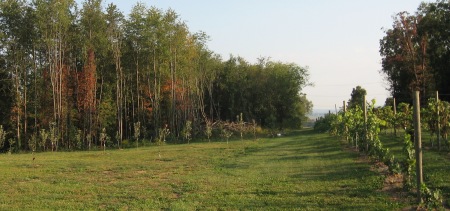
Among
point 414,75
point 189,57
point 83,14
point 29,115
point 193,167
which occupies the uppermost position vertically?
point 83,14

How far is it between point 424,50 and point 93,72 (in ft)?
86.8

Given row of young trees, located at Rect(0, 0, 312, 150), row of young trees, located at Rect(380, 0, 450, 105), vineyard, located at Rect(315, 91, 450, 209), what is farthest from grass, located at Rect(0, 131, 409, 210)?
row of young trees, located at Rect(380, 0, 450, 105)

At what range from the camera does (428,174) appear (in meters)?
9.48

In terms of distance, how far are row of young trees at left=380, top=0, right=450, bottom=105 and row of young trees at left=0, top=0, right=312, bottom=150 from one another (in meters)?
17.2

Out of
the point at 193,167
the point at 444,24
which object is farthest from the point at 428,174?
the point at 444,24

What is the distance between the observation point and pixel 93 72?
3456 cm

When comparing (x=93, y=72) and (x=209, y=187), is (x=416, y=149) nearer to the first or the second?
(x=209, y=187)

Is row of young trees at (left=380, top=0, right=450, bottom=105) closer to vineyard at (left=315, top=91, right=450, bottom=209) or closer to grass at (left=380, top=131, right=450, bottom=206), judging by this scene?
vineyard at (left=315, top=91, right=450, bottom=209)

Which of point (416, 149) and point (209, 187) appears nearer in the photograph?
point (416, 149)

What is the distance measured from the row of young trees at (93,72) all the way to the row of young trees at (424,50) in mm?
17209

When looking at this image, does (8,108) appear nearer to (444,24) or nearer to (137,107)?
(137,107)

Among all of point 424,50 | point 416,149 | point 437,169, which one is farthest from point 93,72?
point 416,149

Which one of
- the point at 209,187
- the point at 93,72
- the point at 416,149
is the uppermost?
the point at 93,72

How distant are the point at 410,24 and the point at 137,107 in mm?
24910
